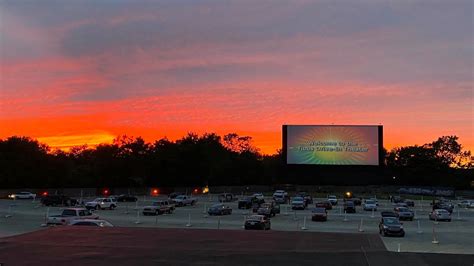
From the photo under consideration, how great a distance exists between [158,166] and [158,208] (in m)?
72.3

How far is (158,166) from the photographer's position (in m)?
129

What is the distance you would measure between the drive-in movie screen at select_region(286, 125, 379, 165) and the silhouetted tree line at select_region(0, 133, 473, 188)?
5391mm

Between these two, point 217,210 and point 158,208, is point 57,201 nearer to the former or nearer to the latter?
point 158,208

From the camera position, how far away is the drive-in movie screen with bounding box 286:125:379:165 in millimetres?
89875

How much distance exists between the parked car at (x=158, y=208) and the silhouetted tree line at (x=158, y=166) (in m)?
36.3

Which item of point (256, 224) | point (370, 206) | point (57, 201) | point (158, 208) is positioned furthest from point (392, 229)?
point (57, 201)

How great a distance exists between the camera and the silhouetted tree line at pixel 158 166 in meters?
109

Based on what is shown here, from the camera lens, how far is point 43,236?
30.2m

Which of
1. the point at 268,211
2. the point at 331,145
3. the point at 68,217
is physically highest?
the point at 331,145

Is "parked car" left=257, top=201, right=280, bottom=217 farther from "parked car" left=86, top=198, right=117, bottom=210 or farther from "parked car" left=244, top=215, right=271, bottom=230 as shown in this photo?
"parked car" left=86, top=198, right=117, bottom=210

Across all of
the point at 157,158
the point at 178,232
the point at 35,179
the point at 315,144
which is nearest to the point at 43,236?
the point at 178,232

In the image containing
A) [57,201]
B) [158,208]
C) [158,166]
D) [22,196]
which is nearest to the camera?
[158,208]

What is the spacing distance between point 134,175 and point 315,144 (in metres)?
54.8

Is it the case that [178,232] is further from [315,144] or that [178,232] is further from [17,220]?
[315,144]
